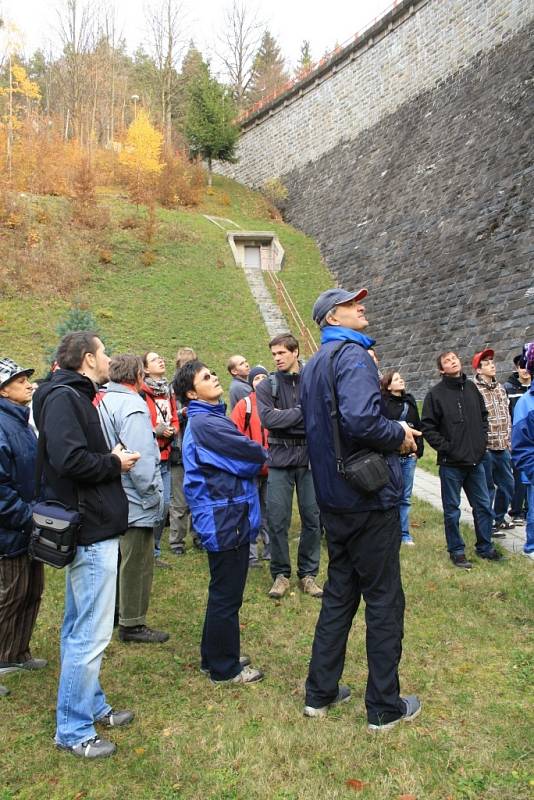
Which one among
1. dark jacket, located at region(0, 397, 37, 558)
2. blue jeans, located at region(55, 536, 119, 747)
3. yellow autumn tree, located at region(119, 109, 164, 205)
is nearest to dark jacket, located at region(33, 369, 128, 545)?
blue jeans, located at region(55, 536, 119, 747)

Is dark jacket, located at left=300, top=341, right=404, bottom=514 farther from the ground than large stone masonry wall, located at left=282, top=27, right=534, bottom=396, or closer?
closer

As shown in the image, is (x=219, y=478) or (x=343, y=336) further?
(x=219, y=478)

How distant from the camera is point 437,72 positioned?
20.8m

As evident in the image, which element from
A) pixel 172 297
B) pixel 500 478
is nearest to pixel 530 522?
pixel 500 478

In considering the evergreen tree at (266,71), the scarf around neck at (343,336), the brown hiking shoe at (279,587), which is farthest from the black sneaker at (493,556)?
the evergreen tree at (266,71)

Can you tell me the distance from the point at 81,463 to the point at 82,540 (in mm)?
364

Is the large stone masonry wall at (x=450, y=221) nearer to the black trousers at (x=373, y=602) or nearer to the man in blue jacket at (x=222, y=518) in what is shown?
the man in blue jacket at (x=222, y=518)

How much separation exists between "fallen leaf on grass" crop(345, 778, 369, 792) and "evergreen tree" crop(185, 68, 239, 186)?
32.7 meters

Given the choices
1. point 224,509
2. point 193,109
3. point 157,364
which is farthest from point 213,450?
point 193,109

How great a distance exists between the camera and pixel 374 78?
24734 mm

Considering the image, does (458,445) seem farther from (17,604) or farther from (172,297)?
(172,297)

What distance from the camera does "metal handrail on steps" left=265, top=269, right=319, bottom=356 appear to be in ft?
65.6

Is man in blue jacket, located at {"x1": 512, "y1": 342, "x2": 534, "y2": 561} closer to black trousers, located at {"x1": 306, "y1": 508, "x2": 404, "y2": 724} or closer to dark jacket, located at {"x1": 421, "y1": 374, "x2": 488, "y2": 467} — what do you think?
dark jacket, located at {"x1": 421, "y1": 374, "x2": 488, "y2": 467}

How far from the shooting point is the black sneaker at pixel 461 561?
5.31 meters
